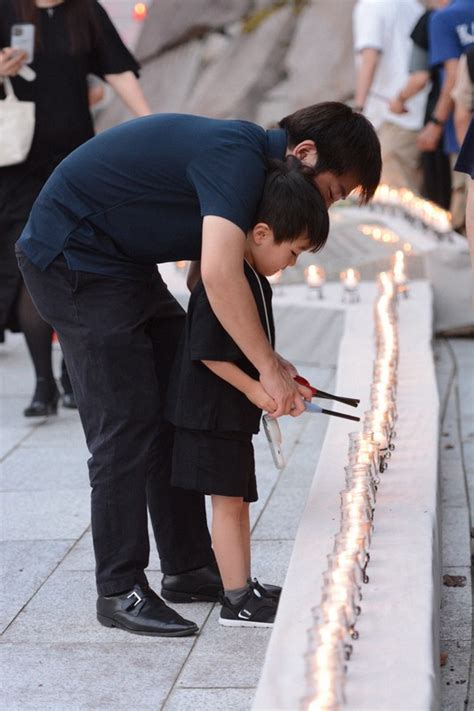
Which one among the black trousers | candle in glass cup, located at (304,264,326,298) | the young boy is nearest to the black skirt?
the young boy

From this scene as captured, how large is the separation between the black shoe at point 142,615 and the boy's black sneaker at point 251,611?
3.7 inches

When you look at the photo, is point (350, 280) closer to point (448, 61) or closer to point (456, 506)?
point (448, 61)

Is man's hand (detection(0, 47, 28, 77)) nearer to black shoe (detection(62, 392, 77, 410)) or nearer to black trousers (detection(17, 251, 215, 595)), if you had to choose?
black shoe (detection(62, 392, 77, 410))

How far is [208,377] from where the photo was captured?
135 inches

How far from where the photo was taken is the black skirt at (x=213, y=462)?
3445 mm

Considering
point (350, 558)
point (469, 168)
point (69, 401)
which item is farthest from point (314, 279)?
point (350, 558)

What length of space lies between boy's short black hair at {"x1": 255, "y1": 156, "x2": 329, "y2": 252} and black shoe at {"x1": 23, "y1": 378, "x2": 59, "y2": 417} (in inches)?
113

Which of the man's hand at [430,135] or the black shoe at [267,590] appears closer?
the black shoe at [267,590]

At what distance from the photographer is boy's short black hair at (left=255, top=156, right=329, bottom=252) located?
314 centimetres

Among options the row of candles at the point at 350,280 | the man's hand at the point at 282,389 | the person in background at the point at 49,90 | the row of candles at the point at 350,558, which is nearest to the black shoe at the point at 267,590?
the row of candles at the point at 350,558

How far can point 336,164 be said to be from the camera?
3.23 metres

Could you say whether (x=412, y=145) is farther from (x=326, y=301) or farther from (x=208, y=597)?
(x=208, y=597)

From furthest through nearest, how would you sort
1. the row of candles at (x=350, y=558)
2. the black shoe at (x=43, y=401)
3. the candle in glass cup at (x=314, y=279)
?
the candle in glass cup at (x=314, y=279) → the black shoe at (x=43, y=401) → the row of candles at (x=350, y=558)

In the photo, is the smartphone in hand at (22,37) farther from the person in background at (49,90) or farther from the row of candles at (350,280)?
the row of candles at (350,280)
